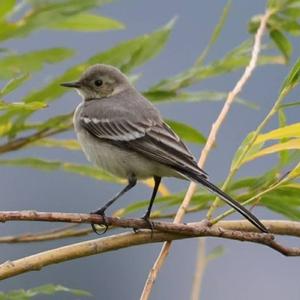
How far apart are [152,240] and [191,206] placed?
676 millimetres

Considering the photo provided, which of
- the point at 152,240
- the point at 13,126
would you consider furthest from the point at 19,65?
the point at 152,240

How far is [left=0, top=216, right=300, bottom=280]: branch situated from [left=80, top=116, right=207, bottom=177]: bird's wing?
604mm

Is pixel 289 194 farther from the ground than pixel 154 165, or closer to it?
closer to it

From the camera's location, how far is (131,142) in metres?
3.37

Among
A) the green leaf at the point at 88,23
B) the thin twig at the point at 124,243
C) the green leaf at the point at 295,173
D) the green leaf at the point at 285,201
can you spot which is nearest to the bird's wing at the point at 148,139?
the green leaf at the point at 285,201

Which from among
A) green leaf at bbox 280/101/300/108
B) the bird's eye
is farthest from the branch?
the bird's eye

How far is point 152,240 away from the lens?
2176 mm

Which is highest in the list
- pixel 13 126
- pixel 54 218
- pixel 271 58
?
pixel 271 58

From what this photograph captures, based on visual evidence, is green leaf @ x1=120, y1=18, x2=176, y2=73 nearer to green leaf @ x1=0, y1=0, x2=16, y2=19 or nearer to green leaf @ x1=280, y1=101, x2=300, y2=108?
green leaf @ x1=0, y1=0, x2=16, y2=19

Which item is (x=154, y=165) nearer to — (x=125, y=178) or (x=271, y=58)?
(x=125, y=178)

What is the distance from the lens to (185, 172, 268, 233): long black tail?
2.18 metres

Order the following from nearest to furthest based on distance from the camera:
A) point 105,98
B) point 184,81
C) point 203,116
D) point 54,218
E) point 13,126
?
1. point 54,218
2. point 13,126
3. point 184,81
4. point 105,98
5. point 203,116

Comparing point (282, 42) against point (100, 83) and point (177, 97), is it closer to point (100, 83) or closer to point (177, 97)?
point (177, 97)

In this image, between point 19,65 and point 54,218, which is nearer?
point 54,218
